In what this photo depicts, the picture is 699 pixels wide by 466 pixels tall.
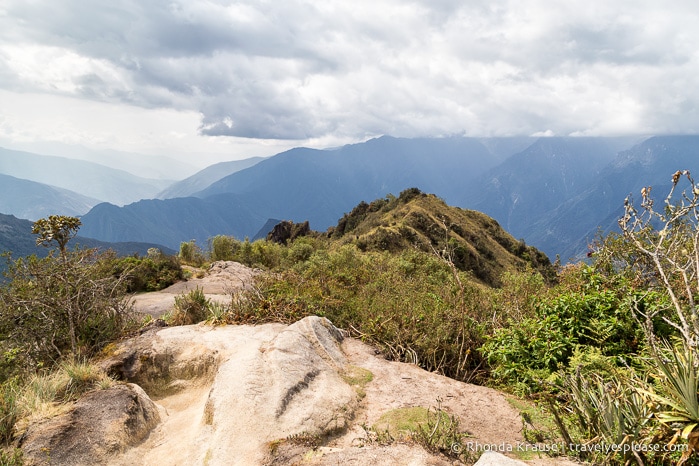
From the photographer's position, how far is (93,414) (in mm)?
5688

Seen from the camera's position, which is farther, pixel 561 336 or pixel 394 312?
pixel 394 312

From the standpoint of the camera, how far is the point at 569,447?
4406 mm

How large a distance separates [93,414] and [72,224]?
15152mm

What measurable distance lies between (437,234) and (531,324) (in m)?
43.5

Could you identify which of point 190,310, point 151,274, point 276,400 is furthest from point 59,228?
point 276,400

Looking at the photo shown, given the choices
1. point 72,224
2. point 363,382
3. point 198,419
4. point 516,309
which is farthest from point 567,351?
point 72,224

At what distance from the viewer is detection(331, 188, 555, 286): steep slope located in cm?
4347

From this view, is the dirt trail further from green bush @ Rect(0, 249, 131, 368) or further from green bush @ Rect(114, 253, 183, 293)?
green bush @ Rect(0, 249, 131, 368)

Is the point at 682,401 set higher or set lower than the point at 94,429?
higher

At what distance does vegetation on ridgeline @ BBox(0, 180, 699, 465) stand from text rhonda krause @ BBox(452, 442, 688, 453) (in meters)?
0.03

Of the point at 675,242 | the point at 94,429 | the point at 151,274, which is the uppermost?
the point at 675,242

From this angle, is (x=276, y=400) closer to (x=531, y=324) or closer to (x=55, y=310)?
(x=531, y=324)

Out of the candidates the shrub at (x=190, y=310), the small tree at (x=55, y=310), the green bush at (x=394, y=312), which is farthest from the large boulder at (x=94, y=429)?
the shrub at (x=190, y=310)

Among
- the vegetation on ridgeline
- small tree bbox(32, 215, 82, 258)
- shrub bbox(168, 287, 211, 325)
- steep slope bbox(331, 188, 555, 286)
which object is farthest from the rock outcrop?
steep slope bbox(331, 188, 555, 286)
